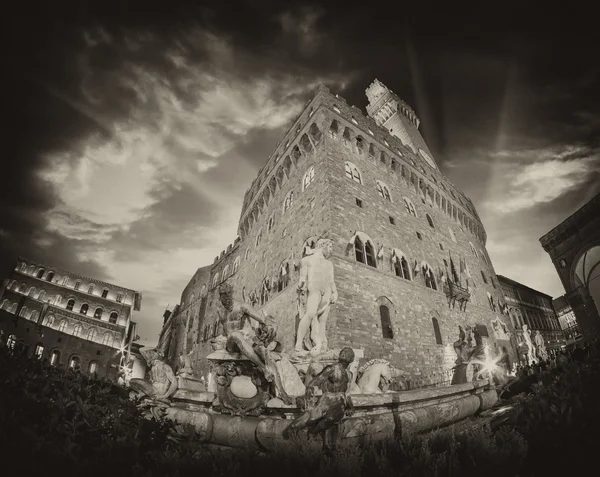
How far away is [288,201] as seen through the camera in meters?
14.9

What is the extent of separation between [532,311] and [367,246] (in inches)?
1166

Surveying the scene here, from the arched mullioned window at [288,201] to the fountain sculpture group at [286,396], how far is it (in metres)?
10.1

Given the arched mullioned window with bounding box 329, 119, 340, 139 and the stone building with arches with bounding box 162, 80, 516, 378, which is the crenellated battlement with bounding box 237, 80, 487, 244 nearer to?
the stone building with arches with bounding box 162, 80, 516, 378

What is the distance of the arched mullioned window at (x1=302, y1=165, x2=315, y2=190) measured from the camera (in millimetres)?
13400

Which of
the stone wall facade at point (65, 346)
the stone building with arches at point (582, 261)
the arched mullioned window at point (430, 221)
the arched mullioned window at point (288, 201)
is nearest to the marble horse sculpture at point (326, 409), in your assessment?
the arched mullioned window at point (288, 201)

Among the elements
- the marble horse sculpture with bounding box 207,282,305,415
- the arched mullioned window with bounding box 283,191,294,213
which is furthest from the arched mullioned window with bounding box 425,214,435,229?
the marble horse sculpture with bounding box 207,282,305,415

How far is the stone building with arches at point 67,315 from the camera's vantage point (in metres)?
26.4

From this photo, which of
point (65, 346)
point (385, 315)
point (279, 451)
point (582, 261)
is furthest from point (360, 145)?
point (65, 346)

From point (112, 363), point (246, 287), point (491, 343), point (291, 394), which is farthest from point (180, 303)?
point (291, 394)

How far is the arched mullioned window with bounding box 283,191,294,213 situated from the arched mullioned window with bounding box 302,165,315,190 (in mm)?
1111

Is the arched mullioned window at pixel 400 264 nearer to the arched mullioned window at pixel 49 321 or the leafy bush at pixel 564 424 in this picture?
the leafy bush at pixel 564 424

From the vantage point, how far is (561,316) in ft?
112

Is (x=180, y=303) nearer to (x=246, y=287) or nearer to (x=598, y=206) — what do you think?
(x=246, y=287)

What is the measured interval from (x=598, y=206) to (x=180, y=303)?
35.8 meters
